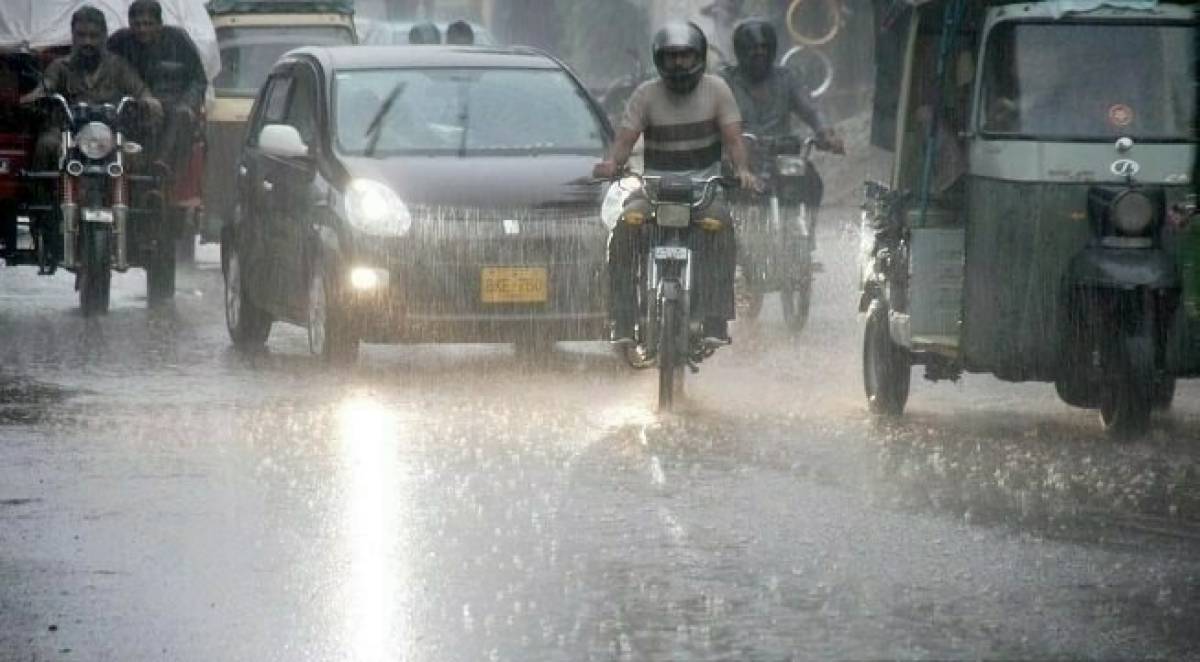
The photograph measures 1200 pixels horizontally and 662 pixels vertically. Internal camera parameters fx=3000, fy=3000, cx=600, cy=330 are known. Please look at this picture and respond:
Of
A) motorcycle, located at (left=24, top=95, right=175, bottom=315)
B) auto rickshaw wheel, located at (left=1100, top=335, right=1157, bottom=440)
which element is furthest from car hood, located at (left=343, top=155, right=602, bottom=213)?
motorcycle, located at (left=24, top=95, right=175, bottom=315)

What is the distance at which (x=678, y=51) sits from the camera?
45.3ft

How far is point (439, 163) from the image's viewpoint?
15430 mm

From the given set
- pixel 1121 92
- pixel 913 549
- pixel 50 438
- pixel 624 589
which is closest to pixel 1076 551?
pixel 913 549

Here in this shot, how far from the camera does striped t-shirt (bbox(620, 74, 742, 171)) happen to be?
1390 centimetres

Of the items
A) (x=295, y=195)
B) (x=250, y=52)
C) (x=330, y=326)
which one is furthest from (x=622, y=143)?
(x=250, y=52)

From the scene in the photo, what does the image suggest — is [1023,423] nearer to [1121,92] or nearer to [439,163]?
[1121,92]

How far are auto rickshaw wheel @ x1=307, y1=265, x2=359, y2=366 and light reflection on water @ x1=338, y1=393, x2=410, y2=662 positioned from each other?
1.29 metres

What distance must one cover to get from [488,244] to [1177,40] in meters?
3.94

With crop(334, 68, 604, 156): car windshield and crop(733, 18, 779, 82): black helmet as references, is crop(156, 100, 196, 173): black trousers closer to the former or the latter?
crop(733, 18, 779, 82): black helmet

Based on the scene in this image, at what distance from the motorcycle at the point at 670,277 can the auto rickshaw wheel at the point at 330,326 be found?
6.11ft

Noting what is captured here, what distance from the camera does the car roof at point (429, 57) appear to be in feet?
53.3

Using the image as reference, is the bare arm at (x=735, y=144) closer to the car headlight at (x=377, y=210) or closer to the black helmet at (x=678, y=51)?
the black helmet at (x=678, y=51)

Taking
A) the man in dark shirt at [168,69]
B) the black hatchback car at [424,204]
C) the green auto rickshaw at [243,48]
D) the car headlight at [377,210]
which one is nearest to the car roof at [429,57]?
the black hatchback car at [424,204]

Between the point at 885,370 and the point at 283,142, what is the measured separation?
3899mm
